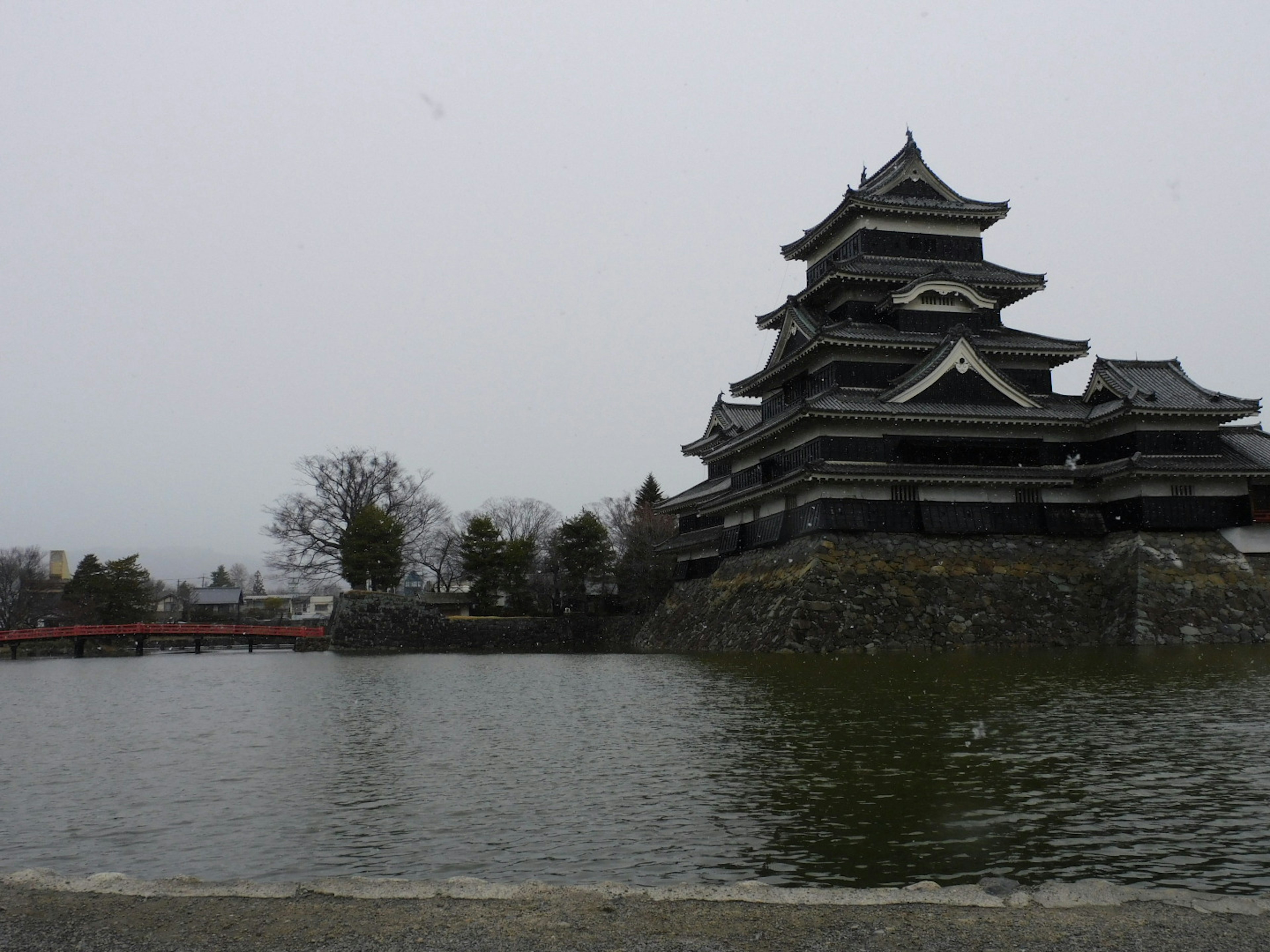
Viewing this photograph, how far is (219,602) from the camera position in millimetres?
105812

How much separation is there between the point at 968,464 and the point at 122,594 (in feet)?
182

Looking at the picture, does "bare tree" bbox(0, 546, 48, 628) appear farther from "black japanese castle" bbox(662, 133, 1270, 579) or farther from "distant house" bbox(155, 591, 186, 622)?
"black japanese castle" bbox(662, 133, 1270, 579)

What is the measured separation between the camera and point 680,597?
155 ft

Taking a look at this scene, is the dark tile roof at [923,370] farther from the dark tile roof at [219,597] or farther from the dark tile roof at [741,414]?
the dark tile roof at [219,597]

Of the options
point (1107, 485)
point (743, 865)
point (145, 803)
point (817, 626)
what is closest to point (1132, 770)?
Result: point (743, 865)

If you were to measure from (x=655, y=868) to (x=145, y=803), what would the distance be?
632 centimetres

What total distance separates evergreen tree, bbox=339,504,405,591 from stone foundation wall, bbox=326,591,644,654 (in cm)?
278

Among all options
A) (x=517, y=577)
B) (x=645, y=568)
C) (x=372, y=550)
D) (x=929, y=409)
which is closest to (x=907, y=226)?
(x=929, y=409)

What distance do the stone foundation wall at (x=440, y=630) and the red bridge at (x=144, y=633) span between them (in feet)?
14.3

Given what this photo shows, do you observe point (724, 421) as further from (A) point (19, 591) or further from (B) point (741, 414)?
(A) point (19, 591)

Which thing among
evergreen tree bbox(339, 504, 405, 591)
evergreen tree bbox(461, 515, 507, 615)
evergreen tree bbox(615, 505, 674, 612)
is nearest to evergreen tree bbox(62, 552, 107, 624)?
evergreen tree bbox(339, 504, 405, 591)

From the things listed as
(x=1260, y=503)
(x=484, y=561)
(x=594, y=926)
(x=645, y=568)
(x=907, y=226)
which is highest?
(x=907, y=226)

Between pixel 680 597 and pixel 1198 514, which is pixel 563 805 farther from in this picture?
pixel 680 597

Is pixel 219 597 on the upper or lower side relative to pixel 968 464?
lower
